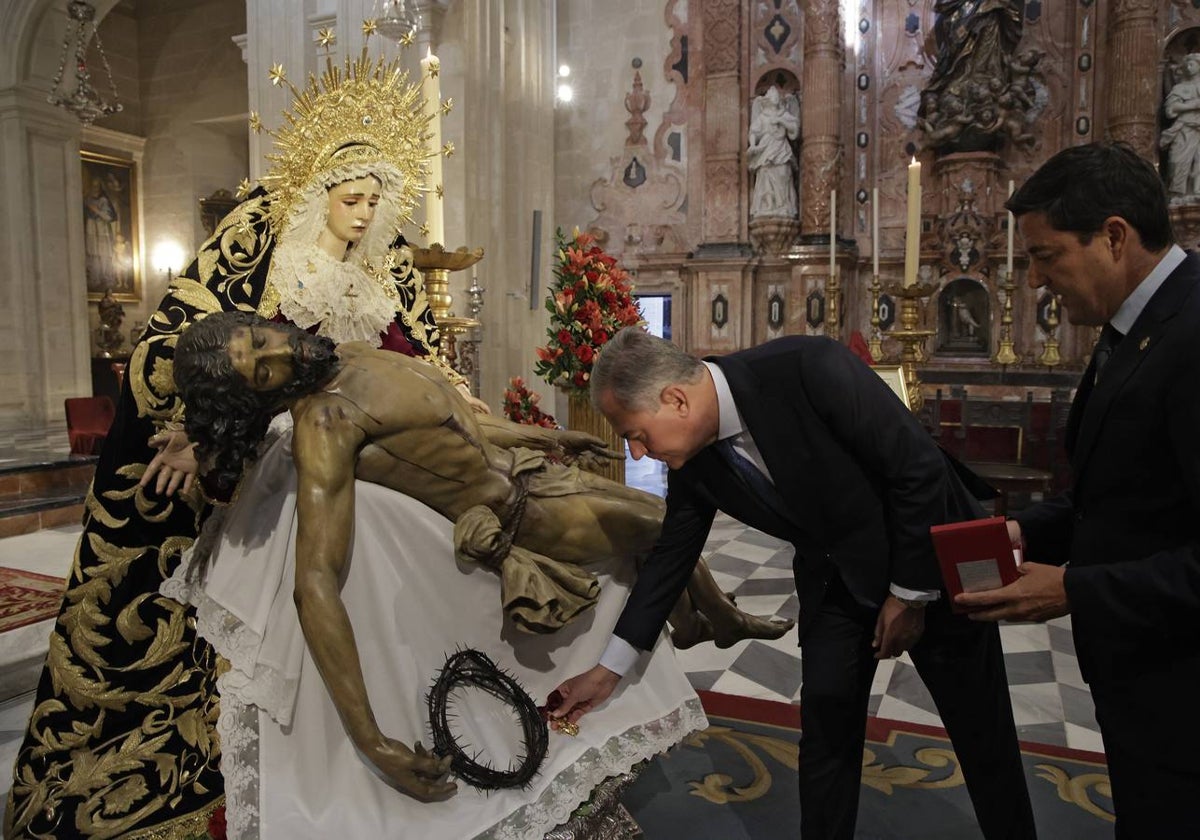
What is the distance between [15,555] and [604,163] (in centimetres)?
816

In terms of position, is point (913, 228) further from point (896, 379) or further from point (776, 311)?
point (776, 311)

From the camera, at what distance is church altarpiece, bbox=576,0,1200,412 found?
919cm

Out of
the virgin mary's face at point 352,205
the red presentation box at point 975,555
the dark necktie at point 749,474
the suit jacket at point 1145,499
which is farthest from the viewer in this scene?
the virgin mary's face at point 352,205

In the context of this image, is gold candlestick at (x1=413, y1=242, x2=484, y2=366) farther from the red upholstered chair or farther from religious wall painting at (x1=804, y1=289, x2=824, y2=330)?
religious wall painting at (x1=804, y1=289, x2=824, y2=330)

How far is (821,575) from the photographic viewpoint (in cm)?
197

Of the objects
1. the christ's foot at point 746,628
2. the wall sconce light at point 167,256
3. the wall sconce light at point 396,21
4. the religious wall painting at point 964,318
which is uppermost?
the wall sconce light at point 396,21

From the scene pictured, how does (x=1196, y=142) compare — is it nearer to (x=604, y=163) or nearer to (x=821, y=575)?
(x=604, y=163)

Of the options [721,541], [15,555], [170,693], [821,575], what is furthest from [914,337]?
[15,555]

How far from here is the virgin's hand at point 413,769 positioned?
1.81 metres

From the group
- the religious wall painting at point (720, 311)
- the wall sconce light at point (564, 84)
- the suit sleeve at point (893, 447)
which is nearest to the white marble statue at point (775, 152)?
the religious wall painting at point (720, 311)

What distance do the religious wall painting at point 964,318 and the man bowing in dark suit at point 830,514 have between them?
28.6 feet

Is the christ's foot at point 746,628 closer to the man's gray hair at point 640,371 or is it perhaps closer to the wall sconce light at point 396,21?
the man's gray hair at point 640,371

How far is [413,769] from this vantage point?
182 cm

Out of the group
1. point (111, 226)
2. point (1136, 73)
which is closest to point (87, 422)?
point (111, 226)
